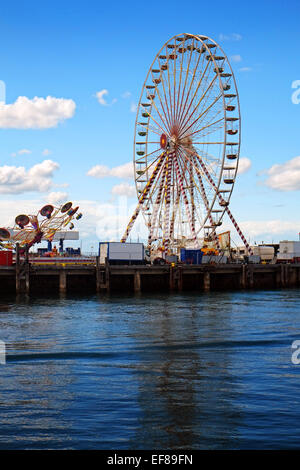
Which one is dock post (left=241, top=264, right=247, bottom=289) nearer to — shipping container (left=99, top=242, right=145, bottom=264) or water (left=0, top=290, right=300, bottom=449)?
shipping container (left=99, top=242, right=145, bottom=264)

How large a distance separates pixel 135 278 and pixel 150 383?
51056 millimetres

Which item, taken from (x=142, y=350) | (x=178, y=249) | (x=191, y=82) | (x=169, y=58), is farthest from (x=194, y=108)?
(x=142, y=350)

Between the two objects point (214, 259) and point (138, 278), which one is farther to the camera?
point (214, 259)

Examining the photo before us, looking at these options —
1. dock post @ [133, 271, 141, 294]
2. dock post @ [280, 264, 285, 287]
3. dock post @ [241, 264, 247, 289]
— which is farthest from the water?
dock post @ [280, 264, 285, 287]

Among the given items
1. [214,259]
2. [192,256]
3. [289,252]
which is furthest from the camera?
[289,252]

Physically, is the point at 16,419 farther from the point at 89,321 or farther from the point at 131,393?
the point at 89,321

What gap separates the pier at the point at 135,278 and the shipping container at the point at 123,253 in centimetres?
741

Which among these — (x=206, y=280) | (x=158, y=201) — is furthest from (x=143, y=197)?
(x=206, y=280)

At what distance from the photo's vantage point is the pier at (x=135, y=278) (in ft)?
237

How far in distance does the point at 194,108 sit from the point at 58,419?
69663mm

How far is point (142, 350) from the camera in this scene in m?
31.4

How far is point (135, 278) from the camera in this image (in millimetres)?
75000

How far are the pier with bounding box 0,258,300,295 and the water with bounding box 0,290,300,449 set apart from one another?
26849mm

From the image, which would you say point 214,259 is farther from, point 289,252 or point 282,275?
point 289,252
